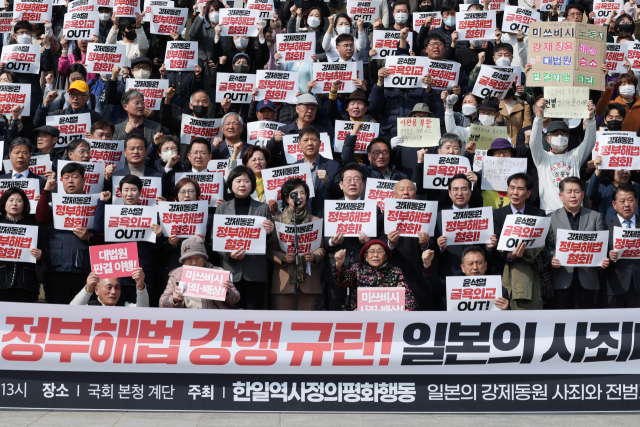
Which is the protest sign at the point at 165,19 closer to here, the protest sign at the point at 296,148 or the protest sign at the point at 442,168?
the protest sign at the point at 296,148

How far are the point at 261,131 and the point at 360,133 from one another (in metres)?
1.43

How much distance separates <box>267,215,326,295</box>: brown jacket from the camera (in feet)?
31.9

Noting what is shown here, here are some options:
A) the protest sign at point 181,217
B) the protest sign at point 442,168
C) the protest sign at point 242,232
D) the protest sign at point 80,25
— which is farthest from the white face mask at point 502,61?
the protest sign at point 80,25

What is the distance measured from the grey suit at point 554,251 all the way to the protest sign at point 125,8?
855 centimetres

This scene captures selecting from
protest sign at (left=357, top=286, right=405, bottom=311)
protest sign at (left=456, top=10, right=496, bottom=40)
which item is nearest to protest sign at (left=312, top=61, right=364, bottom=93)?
→ protest sign at (left=456, top=10, right=496, bottom=40)

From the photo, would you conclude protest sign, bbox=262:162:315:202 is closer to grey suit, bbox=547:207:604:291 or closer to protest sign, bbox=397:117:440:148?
protest sign, bbox=397:117:440:148

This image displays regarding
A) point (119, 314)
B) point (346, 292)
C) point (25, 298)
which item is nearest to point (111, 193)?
Result: point (25, 298)

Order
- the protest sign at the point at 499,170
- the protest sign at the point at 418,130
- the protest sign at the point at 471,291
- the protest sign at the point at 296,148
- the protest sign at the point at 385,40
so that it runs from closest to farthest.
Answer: the protest sign at the point at 471,291, the protest sign at the point at 499,170, the protest sign at the point at 296,148, the protest sign at the point at 418,130, the protest sign at the point at 385,40

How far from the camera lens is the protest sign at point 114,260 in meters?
8.77

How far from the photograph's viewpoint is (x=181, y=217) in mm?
9820

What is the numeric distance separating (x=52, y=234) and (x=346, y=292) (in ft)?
11.3

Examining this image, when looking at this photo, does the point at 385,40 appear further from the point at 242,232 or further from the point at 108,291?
the point at 108,291

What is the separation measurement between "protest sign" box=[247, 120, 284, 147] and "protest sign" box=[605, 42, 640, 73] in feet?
20.2

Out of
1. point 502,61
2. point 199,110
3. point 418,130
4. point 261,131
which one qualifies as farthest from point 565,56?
point 199,110
